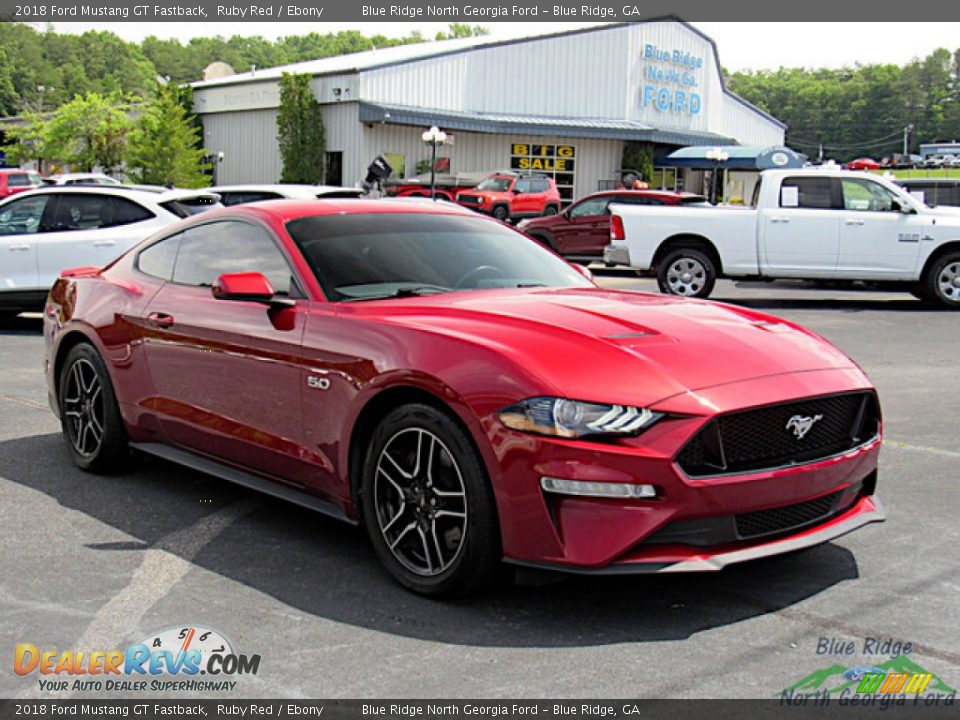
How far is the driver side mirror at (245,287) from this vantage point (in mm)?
4863

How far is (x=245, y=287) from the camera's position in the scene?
4.87 meters

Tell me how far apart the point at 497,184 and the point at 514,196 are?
74 centimetres

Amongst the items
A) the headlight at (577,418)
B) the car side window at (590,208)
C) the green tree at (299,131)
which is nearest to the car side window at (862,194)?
the car side window at (590,208)

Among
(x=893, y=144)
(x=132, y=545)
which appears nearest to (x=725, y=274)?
(x=132, y=545)

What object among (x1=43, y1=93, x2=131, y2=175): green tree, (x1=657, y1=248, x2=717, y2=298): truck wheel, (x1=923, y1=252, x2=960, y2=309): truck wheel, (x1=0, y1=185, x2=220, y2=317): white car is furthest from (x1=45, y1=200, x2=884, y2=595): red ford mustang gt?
(x1=43, y1=93, x2=131, y2=175): green tree

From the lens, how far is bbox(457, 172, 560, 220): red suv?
33.2 meters

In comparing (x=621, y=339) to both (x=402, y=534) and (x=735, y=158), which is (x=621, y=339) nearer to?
(x=402, y=534)

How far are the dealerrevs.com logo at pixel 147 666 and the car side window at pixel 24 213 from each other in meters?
10.1

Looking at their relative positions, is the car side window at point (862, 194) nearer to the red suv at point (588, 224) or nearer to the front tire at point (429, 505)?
the red suv at point (588, 224)

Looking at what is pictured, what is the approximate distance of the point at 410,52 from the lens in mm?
43844

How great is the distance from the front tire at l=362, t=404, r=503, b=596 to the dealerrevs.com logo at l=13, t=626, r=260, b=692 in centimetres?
78

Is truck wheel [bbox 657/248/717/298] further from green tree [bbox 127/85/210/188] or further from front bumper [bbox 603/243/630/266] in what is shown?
green tree [bbox 127/85/210/188]

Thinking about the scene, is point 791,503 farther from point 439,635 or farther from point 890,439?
point 890,439

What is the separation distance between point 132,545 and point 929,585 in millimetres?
3340
